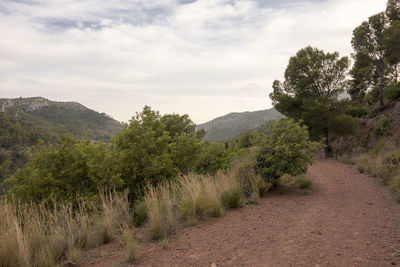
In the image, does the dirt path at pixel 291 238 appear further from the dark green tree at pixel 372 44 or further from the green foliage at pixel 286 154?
the dark green tree at pixel 372 44

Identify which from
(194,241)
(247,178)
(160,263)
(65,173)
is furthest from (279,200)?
(65,173)

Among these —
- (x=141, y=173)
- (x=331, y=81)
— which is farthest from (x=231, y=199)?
(x=331, y=81)

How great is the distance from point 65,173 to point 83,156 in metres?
0.97

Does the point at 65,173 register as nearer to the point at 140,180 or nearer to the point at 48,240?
the point at 140,180

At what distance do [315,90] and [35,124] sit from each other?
117739 millimetres

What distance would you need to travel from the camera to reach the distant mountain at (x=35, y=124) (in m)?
69.9

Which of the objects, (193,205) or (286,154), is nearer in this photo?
(193,205)

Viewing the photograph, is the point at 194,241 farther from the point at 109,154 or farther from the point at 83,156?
the point at 83,156

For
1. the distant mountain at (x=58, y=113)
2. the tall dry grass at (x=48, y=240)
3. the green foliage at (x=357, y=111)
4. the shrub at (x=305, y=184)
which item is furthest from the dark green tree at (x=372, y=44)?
the distant mountain at (x=58, y=113)

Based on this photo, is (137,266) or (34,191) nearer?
(137,266)

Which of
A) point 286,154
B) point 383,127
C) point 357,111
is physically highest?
point 357,111

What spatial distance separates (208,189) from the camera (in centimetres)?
593

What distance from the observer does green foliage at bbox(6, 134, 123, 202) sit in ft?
25.7

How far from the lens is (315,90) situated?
68.9 ft
